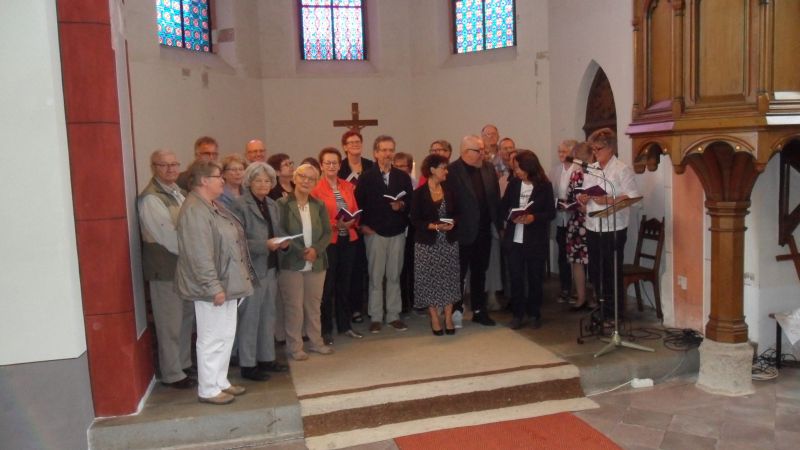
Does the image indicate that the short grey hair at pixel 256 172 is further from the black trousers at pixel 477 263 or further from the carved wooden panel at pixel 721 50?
the carved wooden panel at pixel 721 50

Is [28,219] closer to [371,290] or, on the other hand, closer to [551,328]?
[371,290]

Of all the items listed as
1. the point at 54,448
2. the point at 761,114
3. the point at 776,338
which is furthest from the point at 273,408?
the point at 776,338

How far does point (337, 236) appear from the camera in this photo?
5.37m

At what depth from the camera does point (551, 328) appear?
18.6 ft

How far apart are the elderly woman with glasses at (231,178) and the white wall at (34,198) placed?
999 millimetres

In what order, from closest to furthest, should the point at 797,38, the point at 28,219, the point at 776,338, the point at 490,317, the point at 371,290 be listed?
1. the point at 28,219
2. the point at 797,38
3. the point at 776,338
4. the point at 371,290
5. the point at 490,317

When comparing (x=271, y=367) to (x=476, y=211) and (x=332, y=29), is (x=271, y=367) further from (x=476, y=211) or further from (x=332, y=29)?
(x=332, y=29)

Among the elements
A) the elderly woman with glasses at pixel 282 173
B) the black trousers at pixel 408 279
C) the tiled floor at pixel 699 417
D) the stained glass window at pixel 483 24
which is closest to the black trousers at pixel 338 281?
the elderly woman with glasses at pixel 282 173

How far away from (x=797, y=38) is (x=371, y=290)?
3561 mm

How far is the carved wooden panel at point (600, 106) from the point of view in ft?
24.0

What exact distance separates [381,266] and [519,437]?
2.02 metres

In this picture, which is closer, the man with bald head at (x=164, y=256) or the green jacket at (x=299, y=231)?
the man with bald head at (x=164, y=256)

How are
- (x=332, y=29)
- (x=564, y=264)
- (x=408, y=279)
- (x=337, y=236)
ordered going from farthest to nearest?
(x=332, y=29), (x=564, y=264), (x=408, y=279), (x=337, y=236)

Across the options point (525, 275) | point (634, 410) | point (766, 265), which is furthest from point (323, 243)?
point (766, 265)
